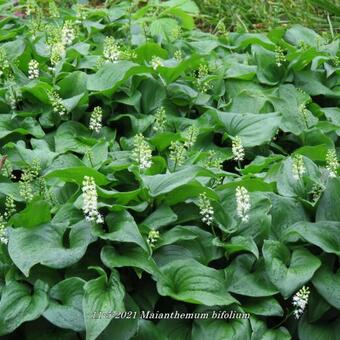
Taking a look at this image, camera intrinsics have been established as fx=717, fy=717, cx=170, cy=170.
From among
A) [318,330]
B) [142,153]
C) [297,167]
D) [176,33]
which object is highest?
[142,153]

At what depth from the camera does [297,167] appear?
3.91 metres

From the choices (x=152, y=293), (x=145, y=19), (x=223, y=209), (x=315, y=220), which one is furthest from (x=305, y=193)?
(x=145, y=19)

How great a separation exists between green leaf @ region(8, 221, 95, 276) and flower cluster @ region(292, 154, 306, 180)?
3.82 feet

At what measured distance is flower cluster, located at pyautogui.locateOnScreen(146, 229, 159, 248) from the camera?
11.7 feet

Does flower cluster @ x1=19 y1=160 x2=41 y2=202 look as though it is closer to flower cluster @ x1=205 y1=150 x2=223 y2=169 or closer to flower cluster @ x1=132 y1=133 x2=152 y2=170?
flower cluster @ x1=132 y1=133 x2=152 y2=170

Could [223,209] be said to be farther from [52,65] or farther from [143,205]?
[52,65]

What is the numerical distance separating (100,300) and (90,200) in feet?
1.64

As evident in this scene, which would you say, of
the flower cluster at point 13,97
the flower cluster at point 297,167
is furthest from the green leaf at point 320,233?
the flower cluster at point 13,97

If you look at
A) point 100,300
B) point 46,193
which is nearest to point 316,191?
point 100,300

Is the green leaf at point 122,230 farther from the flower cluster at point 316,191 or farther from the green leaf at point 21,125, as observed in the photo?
the green leaf at point 21,125

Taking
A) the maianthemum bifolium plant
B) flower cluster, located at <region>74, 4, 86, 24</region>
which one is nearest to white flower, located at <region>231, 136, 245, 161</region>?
the maianthemum bifolium plant

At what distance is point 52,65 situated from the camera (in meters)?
5.48

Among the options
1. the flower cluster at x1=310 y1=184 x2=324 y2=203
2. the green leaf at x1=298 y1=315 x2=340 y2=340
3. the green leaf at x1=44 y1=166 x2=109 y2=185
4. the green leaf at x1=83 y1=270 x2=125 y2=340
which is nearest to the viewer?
the green leaf at x1=83 y1=270 x2=125 y2=340

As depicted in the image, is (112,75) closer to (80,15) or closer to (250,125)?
(250,125)
